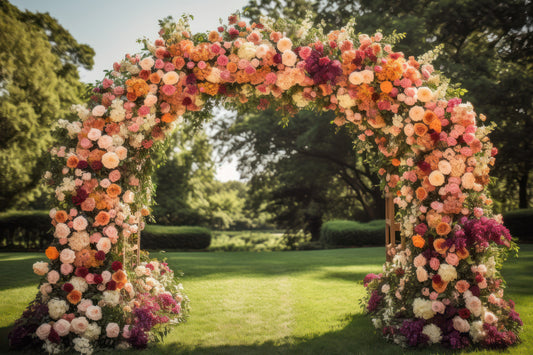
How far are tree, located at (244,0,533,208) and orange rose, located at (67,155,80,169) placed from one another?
44.6 feet

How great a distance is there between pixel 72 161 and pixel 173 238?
535 inches

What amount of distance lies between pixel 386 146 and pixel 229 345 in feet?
10.4

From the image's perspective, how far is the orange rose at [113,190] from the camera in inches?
175

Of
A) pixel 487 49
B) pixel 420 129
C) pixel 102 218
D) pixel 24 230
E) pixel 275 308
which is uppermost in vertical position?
pixel 487 49

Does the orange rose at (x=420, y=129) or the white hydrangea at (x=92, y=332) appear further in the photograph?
the orange rose at (x=420, y=129)

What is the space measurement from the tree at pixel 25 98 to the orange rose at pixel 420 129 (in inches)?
606

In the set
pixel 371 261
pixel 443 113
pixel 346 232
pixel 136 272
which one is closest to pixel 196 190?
pixel 346 232

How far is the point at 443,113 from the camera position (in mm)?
4492

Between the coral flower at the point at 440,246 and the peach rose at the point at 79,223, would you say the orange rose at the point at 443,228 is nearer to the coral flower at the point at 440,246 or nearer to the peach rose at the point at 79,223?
the coral flower at the point at 440,246

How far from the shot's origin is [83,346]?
13.3 feet

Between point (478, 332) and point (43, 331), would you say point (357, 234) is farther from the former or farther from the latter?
point (43, 331)

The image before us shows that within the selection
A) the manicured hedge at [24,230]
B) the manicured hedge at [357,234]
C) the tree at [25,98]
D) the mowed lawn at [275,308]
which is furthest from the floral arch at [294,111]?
the tree at [25,98]

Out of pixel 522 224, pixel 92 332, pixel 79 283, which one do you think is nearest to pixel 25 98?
pixel 79 283

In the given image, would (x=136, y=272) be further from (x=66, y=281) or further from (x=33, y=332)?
(x=33, y=332)
